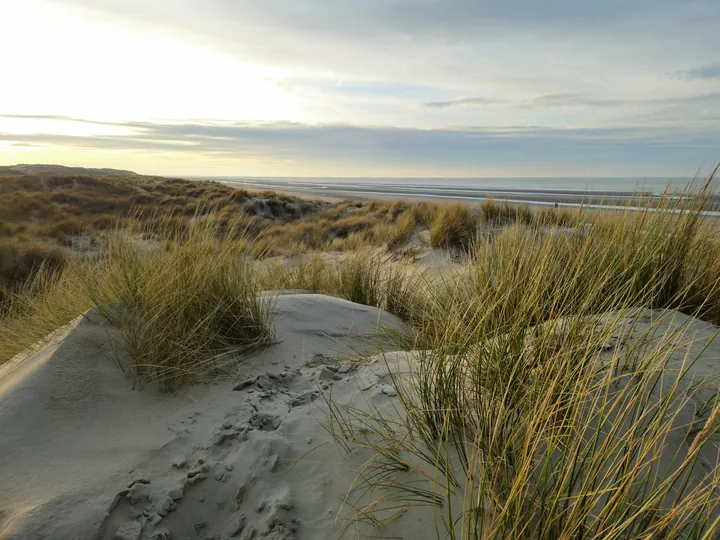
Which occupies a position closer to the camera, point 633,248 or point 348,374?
point 348,374

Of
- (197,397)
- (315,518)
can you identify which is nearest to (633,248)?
(315,518)

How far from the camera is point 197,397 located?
103 inches

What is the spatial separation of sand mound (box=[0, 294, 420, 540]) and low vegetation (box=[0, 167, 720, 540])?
18cm

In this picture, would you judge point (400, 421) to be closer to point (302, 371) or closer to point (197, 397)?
point (302, 371)

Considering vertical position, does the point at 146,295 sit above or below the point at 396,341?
above

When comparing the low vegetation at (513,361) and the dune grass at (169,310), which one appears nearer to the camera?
the low vegetation at (513,361)

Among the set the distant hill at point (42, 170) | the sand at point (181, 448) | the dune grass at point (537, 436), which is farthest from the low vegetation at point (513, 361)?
the distant hill at point (42, 170)

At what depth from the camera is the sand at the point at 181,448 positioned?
5.59 ft

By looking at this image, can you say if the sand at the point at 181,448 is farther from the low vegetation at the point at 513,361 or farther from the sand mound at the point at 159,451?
the low vegetation at the point at 513,361

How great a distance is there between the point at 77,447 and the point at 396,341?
2.10 metres

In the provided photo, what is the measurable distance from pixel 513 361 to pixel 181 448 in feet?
5.34

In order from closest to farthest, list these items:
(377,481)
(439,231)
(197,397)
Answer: (377,481) → (197,397) → (439,231)

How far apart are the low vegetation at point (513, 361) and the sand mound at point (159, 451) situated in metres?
0.18

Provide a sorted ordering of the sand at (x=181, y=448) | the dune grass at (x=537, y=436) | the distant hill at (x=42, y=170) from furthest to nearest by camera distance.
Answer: the distant hill at (x=42, y=170) < the sand at (x=181, y=448) < the dune grass at (x=537, y=436)
